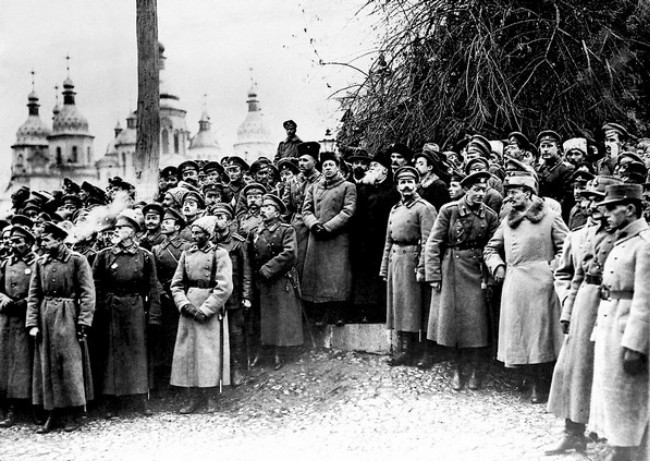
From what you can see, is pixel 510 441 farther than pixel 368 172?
No

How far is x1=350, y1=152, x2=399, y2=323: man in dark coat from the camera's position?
368 inches

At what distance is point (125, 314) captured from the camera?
8.62 meters

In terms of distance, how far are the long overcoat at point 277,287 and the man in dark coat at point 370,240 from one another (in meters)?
0.72

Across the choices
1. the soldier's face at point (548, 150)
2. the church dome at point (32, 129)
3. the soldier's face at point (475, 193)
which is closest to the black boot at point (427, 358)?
the soldier's face at point (475, 193)

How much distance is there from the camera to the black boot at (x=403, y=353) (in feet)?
28.5

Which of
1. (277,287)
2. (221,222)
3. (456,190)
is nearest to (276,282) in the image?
(277,287)

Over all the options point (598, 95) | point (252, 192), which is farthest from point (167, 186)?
point (598, 95)

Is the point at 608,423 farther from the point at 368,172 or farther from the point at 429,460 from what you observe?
the point at 368,172

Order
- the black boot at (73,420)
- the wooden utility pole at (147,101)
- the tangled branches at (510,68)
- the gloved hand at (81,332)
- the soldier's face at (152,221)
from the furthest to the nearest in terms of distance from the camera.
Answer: the wooden utility pole at (147,101)
the tangled branches at (510,68)
the soldier's face at (152,221)
the gloved hand at (81,332)
the black boot at (73,420)

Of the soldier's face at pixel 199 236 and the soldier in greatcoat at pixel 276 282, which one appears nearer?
the soldier's face at pixel 199 236

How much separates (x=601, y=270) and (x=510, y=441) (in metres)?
1.64

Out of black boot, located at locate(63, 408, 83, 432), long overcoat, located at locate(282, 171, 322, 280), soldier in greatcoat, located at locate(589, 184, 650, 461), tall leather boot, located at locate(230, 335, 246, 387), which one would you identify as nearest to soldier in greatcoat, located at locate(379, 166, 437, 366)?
long overcoat, located at locate(282, 171, 322, 280)

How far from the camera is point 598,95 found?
37.7ft

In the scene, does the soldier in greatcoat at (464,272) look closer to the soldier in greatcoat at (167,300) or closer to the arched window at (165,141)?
the soldier in greatcoat at (167,300)
